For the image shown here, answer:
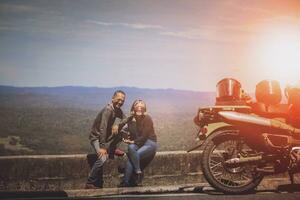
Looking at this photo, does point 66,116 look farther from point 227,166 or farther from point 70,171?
point 227,166

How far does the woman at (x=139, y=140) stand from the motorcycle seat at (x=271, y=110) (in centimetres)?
174

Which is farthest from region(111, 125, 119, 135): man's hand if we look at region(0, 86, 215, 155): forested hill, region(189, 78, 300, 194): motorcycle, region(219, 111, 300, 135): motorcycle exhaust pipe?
region(0, 86, 215, 155): forested hill

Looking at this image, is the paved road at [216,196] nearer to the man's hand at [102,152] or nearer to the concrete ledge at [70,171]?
the man's hand at [102,152]

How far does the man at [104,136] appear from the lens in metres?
6.53

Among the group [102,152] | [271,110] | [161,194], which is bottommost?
[161,194]

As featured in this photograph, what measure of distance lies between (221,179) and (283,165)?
2.68 feet

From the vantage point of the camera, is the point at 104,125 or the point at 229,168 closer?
the point at 229,168

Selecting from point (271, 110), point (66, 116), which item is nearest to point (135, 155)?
point (271, 110)

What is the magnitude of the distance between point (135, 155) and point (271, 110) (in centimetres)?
208

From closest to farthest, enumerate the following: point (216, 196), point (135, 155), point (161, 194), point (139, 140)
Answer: point (216, 196) → point (161, 194) → point (135, 155) → point (139, 140)

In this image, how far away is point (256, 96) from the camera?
605 centimetres

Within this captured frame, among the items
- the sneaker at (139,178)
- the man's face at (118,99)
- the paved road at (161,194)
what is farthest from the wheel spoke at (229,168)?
the man's face at (118,99)

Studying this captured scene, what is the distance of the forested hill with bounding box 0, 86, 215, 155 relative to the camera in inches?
720

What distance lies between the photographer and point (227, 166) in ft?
18.9
